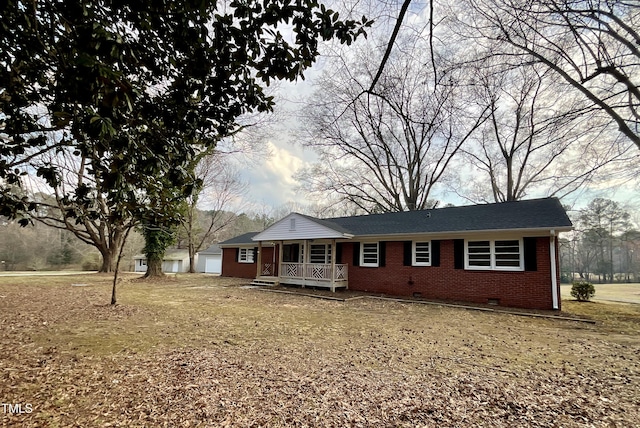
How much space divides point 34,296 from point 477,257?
A: 16856mm

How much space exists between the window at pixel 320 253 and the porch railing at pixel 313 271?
3.56 feet

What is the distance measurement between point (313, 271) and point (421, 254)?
5.53 meters

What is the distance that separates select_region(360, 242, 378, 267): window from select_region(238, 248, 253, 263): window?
31.2 feet

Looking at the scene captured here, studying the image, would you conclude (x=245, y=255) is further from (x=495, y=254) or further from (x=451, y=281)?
(x=495, y=254)

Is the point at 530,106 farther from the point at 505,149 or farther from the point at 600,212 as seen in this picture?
the point at 600,212

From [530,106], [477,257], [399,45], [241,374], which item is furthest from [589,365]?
[530,106]

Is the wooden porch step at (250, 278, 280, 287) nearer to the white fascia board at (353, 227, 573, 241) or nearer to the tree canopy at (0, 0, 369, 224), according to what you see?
the white fascia board at (353, 227, 573, 241)

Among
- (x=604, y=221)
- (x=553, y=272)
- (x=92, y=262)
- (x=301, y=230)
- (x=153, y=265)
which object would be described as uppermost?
(x=604, y=221)

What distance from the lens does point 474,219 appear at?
12.5 metres

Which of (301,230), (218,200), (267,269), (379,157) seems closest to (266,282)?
(267,269)

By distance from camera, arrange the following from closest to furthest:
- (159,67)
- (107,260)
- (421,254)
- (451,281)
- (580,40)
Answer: (159,67) → (580,40) → (451,281) → (421,254) → (107,260)

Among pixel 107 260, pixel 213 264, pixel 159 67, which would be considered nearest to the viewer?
pixel 159 67

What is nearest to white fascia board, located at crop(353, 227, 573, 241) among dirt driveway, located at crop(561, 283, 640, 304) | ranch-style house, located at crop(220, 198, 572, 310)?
ranch-style house, located at crop(220, 198, 572, 310)

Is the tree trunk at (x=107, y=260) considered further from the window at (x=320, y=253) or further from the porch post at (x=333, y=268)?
the porch post at (x=333, y=268)
